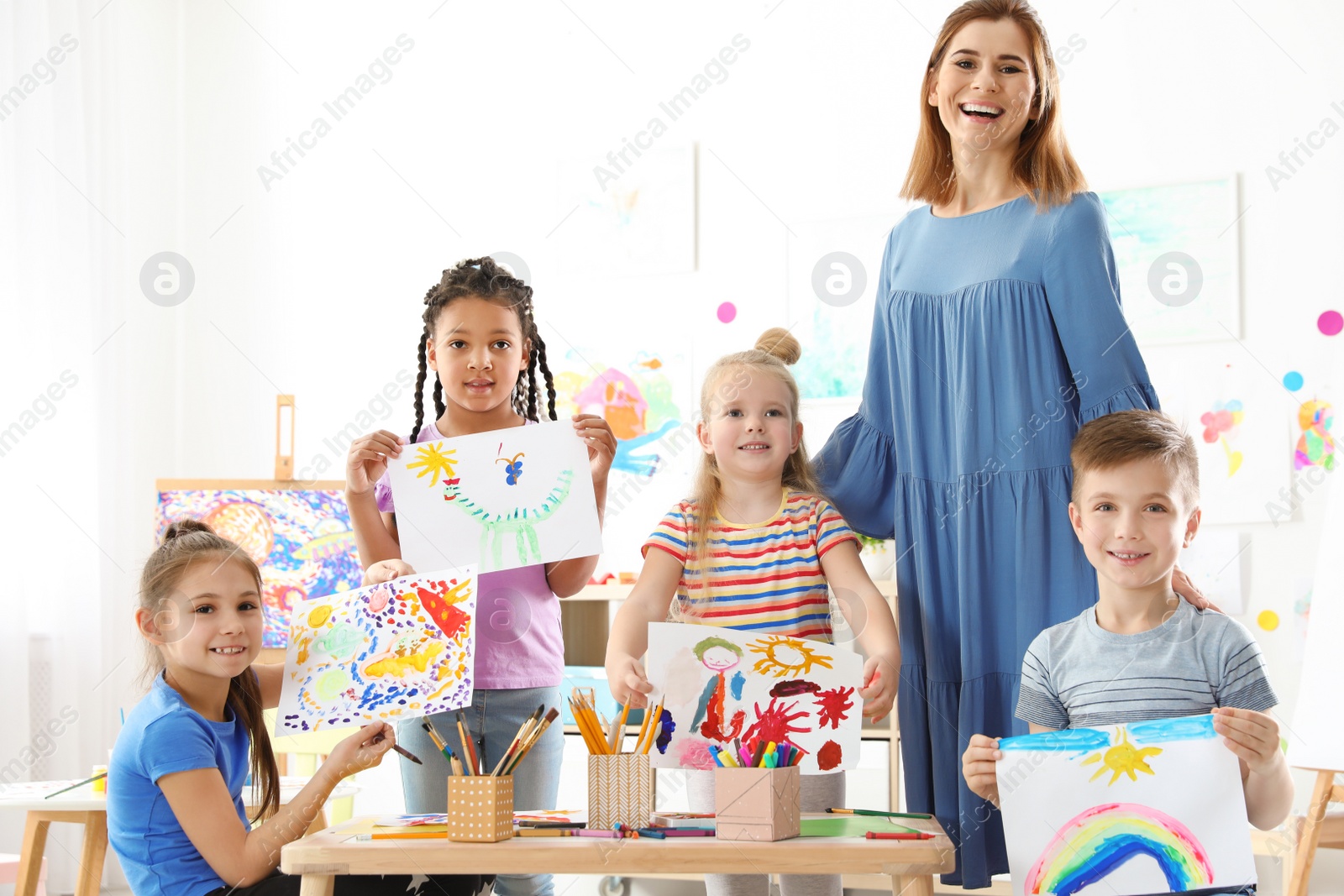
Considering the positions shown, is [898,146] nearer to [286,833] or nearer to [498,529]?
[498,529]

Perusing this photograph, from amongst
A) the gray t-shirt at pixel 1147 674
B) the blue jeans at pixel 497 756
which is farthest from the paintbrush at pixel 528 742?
the gray t-shirt at pixel 1147 674

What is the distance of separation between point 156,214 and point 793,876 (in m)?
3.43

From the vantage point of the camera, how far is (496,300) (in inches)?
63.9

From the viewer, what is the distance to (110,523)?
11.8 ft

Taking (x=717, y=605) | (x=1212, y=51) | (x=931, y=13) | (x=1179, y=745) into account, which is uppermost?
(x=931, y=13)

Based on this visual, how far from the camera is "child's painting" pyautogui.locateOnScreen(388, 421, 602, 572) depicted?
1.51m

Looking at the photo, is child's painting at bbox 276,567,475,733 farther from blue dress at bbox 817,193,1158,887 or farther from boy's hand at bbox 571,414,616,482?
blue dress at bbox 817,193,1158,887

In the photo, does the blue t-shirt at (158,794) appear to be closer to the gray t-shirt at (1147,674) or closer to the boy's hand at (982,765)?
the boy's hand at (982,765)

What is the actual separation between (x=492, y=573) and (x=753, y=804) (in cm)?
60

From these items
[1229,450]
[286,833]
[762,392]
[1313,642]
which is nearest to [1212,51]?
[1229,450]

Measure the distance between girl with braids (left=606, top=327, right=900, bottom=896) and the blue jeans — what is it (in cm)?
16

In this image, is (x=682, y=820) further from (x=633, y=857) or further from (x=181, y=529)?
(x=181, y=529)

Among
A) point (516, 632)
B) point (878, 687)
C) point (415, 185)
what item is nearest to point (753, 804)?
point (878, 687)

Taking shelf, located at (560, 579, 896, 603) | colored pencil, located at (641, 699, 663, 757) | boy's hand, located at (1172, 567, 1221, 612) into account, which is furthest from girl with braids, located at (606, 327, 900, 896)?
shelf, located at (560, 579, 896, 603)
